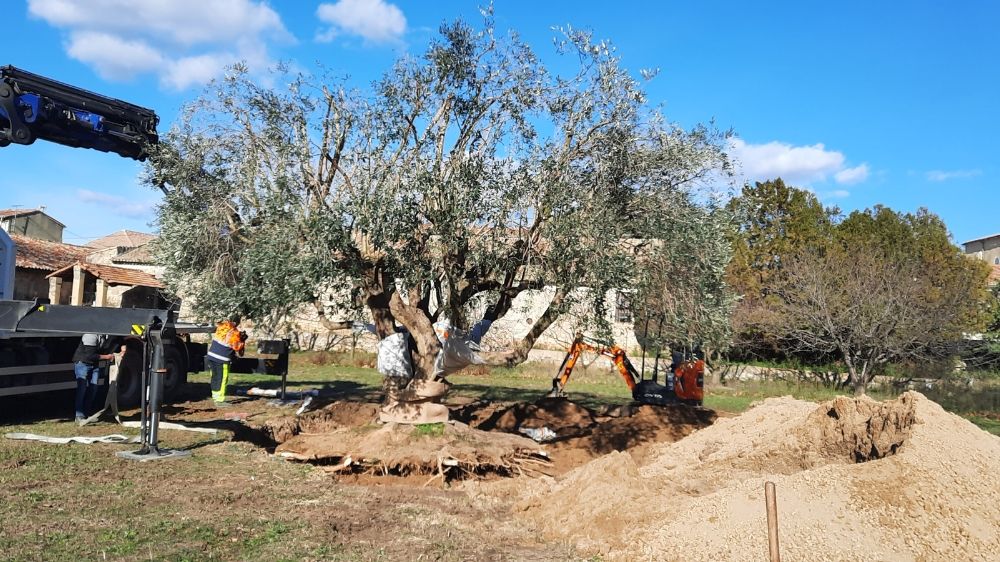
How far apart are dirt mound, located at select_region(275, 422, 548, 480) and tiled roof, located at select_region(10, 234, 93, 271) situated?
89.6 ft

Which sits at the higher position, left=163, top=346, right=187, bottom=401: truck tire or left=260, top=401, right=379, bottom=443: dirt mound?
left=163, top=346, right=187, bottom=401: truck tire

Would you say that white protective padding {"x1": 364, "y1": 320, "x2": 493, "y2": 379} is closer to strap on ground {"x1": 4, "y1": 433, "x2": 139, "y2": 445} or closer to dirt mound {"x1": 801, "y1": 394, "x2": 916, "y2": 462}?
strap on ground {"x1": 4, "y1": 433, "x2": 139, "y2": 445}

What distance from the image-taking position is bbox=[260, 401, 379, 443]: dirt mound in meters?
12.9

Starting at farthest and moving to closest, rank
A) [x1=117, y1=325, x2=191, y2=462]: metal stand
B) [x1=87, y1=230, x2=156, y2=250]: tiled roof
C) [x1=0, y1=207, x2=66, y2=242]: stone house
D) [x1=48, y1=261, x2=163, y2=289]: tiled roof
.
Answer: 1. [x1=87, y1=230, x2=156, y2=250]: tiled roof
2. [x1=0, y1=207, x2=66, y2=242]: stone house
3. [x1=48, y1=261, x2=163, y2=289]: tiled roof
4. [x1=117, y1=325, x2=191, y2=462]: metal stand

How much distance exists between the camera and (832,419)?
10.4 metres

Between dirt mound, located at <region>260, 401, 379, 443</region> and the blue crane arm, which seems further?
dirt mound, located at <region>260, 401, 379, 443</region>

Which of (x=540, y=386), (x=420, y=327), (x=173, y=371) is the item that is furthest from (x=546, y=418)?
(x=540, y=386)

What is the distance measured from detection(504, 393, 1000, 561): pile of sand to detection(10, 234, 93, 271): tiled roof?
3111cm

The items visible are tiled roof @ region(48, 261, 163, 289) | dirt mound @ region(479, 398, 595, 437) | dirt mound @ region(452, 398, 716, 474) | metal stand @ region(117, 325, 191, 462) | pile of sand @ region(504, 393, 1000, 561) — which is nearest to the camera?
pile of sand @ region(504, 393, 1000, 561)

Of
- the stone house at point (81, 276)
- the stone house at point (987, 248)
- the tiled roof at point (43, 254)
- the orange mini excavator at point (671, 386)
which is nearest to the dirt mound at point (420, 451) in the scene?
the orange mini excavator at point (671, 386)

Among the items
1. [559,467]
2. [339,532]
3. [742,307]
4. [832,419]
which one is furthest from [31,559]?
[742,307]

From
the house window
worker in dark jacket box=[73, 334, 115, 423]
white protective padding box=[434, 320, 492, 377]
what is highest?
the house window

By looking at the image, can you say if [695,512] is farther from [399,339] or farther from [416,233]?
[399,339]

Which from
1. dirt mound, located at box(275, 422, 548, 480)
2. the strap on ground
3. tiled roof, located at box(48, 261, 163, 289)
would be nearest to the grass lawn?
dirt mound, located at box(275, 422, 548, 480)
